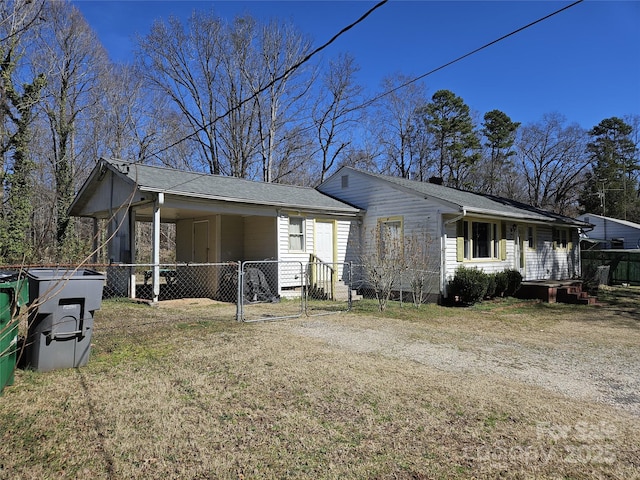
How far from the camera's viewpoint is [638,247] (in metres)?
30.7

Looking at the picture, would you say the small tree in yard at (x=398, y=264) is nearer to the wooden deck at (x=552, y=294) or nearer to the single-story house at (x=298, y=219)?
the single-story house at (x=298, y=219)

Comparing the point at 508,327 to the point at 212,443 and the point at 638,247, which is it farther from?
the point at 638,247

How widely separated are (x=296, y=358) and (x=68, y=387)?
270 cm

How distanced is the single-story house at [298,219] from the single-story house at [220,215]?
0.03 m

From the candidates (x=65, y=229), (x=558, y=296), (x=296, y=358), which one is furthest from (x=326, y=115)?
(x=296, y=358)

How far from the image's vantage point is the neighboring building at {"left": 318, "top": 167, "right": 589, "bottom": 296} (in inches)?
502

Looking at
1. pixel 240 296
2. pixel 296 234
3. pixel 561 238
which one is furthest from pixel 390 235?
pixel 561 238

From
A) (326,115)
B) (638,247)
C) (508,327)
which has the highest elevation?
(326,115)

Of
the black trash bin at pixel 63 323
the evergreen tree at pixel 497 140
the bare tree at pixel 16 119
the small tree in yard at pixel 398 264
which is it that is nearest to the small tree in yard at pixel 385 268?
the small tree in yard at pixel 398 264

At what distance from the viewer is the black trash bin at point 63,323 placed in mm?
4789

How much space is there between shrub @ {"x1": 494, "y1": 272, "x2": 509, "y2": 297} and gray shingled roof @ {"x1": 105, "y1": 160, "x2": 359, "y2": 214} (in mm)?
5171

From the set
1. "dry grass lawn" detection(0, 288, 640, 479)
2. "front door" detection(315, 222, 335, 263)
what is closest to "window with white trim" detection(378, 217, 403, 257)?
"front door" detection(315, 222, 335, 263)

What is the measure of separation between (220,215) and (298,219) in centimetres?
252

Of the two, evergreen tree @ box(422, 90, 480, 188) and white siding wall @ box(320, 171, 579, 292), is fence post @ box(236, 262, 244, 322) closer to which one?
white siding wall @ box(320, 171, 579, 292)
